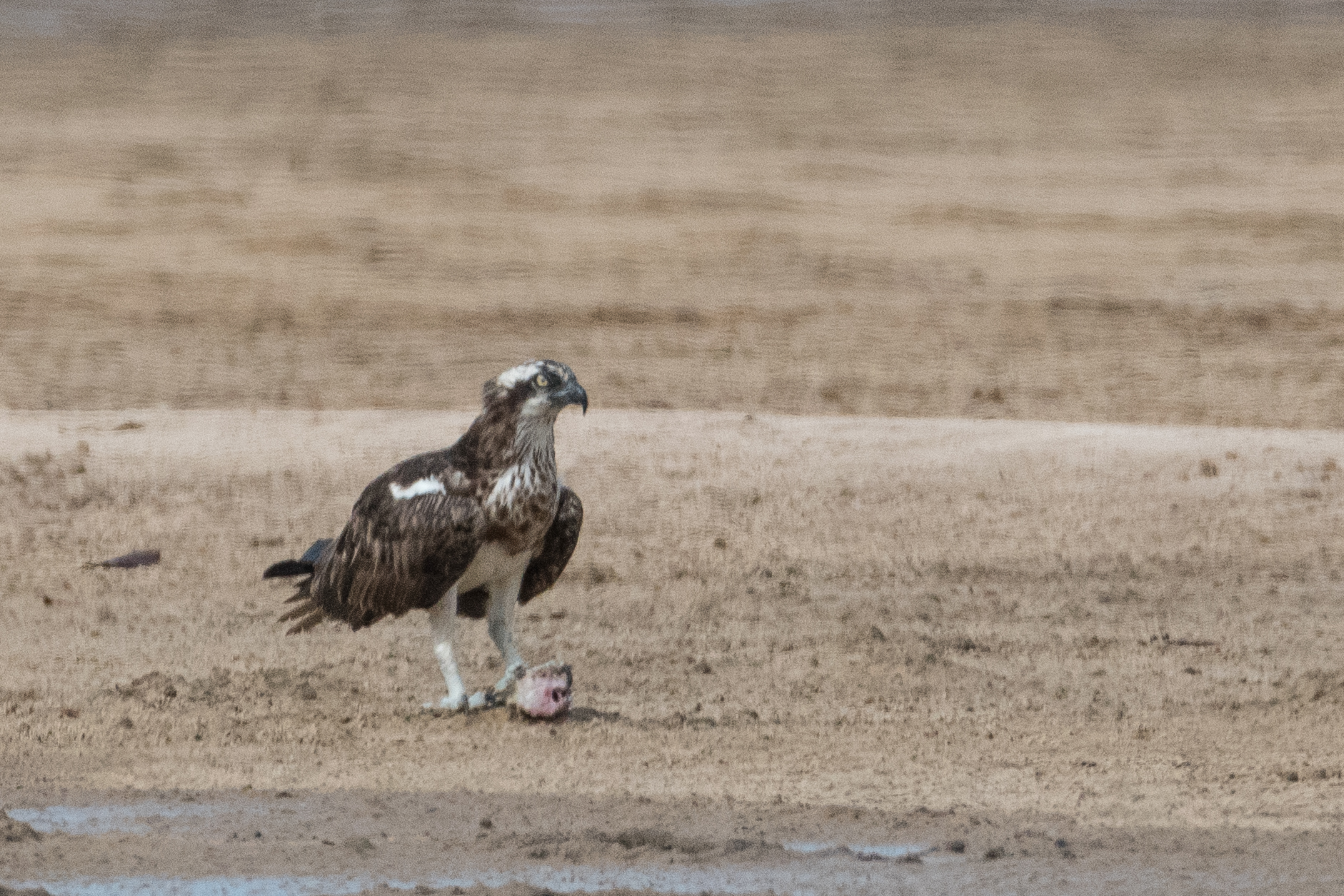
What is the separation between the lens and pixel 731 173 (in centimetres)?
2203

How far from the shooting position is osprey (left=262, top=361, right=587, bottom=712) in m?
6.45

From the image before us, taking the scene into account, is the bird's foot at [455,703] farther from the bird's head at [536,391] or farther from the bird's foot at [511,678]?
the bird's head at [536,391]

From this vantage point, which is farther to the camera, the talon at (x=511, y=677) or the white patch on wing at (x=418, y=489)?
the talon at (x=511, y=677)

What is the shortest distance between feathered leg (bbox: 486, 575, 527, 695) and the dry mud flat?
0.50ft

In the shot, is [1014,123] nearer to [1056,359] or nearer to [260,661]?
[1056,359]

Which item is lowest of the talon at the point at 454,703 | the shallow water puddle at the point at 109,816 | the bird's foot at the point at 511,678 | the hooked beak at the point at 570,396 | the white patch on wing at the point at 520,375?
the shallow water puddle at the point at 109,816

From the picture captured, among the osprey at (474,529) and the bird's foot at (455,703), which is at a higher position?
the osprey at (474,529)

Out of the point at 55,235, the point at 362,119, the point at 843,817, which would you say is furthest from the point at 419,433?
the point at 362,119

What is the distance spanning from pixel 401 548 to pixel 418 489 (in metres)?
0.21

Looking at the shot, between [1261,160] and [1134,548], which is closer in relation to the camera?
[1134,548]

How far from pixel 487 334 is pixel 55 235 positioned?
5192 millimetres

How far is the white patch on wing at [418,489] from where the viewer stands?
655 cm

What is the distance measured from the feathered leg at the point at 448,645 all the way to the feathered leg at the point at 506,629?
14 cm

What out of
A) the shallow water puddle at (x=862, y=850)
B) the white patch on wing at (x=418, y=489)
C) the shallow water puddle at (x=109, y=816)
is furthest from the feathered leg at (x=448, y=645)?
the shallow water puddle at (x=862, y=850)
